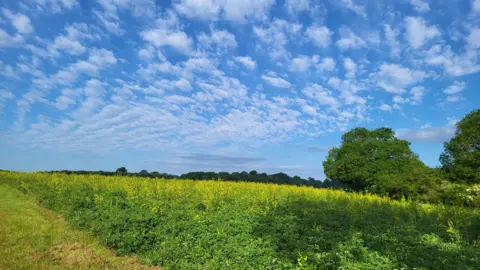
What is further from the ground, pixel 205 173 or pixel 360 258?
pixel 205 173

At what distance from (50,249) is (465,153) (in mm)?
24589

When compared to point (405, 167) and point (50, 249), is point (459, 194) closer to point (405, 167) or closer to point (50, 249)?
point (405, 167)

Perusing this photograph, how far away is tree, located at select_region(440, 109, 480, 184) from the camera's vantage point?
68.9 ft

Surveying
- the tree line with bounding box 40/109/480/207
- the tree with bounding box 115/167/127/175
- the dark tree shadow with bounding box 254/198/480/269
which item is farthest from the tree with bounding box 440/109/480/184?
the tree with bounding box 115/167/127/175

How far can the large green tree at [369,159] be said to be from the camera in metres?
30.4

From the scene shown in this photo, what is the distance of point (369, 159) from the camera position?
107 ft

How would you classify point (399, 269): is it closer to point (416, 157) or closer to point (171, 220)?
point (171, 220)

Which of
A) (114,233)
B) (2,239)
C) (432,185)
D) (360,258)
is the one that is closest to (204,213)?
(114,233)

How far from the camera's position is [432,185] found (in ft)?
61.2

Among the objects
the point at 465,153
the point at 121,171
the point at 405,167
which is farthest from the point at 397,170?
the point at 121,171

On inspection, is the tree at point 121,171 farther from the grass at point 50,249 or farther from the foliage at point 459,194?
the foliage at point 459,194

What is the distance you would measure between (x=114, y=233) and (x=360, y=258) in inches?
218

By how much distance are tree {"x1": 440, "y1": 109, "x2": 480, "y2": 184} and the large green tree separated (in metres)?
4.73

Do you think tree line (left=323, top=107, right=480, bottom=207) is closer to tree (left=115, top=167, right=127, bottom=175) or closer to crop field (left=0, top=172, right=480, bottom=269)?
crop field (left=0, top=172, right=480, bottom=269)
